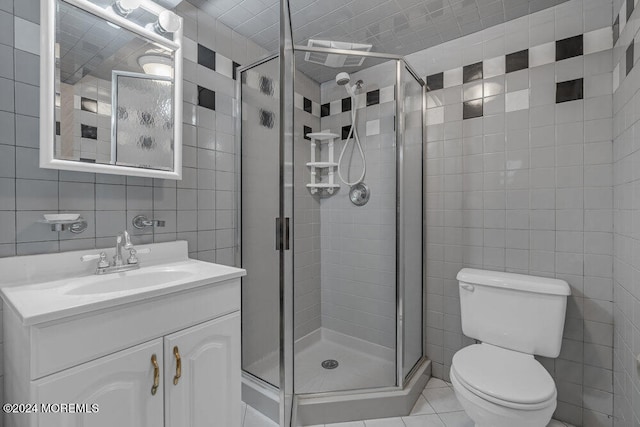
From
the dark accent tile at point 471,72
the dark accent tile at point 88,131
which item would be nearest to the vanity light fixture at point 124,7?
the dark accent tile at point 88,131

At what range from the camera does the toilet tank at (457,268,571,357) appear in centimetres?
137

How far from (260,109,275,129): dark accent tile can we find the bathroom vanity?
0.73 metres

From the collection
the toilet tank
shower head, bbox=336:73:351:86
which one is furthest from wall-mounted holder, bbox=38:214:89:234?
the toilet tank

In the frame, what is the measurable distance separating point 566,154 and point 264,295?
1716mm

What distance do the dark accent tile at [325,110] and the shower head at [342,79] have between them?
6.0 inches

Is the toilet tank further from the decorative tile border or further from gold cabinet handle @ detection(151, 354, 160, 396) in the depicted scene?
gold cabinet handle @ detection(151, 354, 160, 396)

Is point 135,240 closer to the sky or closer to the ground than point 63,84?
closer to the ground

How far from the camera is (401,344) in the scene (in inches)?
64.4

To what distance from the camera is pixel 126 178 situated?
4.19 feet

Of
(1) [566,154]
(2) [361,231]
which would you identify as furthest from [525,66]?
(2) [361,231]

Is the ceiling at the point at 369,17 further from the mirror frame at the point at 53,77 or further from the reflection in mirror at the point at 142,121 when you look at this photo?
the reflection in mirror at the point at 142,121

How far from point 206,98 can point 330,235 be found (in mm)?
1172

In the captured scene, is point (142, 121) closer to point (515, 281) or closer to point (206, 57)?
point (206, 57)

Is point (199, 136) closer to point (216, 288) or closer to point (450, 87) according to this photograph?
point (216, 288)
